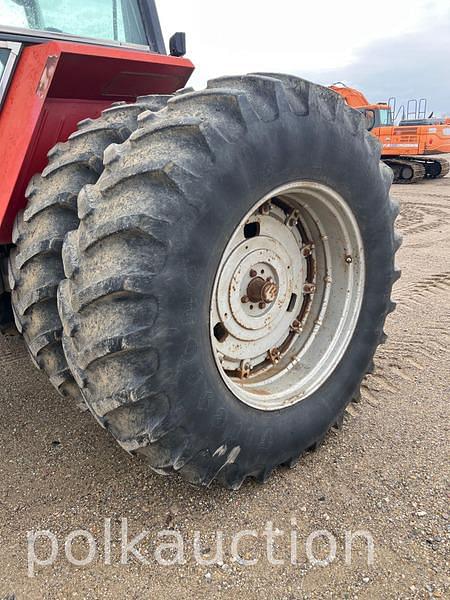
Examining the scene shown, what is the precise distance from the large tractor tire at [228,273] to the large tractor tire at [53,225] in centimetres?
21

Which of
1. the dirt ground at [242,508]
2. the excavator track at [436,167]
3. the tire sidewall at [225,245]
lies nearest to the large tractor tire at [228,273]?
the tire sidewall at [225,245]

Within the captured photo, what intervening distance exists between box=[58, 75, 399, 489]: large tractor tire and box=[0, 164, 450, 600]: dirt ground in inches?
6.8

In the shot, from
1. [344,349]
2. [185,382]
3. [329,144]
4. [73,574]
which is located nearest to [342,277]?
[344,349]

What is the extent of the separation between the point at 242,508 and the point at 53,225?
116 cm

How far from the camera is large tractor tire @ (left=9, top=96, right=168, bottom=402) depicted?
1.73 metres

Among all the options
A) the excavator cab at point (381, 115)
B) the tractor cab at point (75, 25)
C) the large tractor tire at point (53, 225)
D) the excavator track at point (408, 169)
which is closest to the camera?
the large tractor tire at point (53, 225)

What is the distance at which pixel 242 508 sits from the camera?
1921mm

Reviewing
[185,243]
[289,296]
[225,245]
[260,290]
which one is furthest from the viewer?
[289,296]

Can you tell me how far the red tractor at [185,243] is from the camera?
1484 millimetres

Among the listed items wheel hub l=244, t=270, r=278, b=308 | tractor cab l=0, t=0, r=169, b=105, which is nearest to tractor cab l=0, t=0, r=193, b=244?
tractor cab l=0, t=0, r=169, b=105

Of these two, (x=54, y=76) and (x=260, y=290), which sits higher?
(x=54, y=76)

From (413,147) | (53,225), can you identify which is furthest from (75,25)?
(413,147)

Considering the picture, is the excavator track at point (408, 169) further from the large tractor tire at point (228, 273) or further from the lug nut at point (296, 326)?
the lug nut at point (296, 326)

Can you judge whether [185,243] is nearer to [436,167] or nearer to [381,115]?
[436,167]
